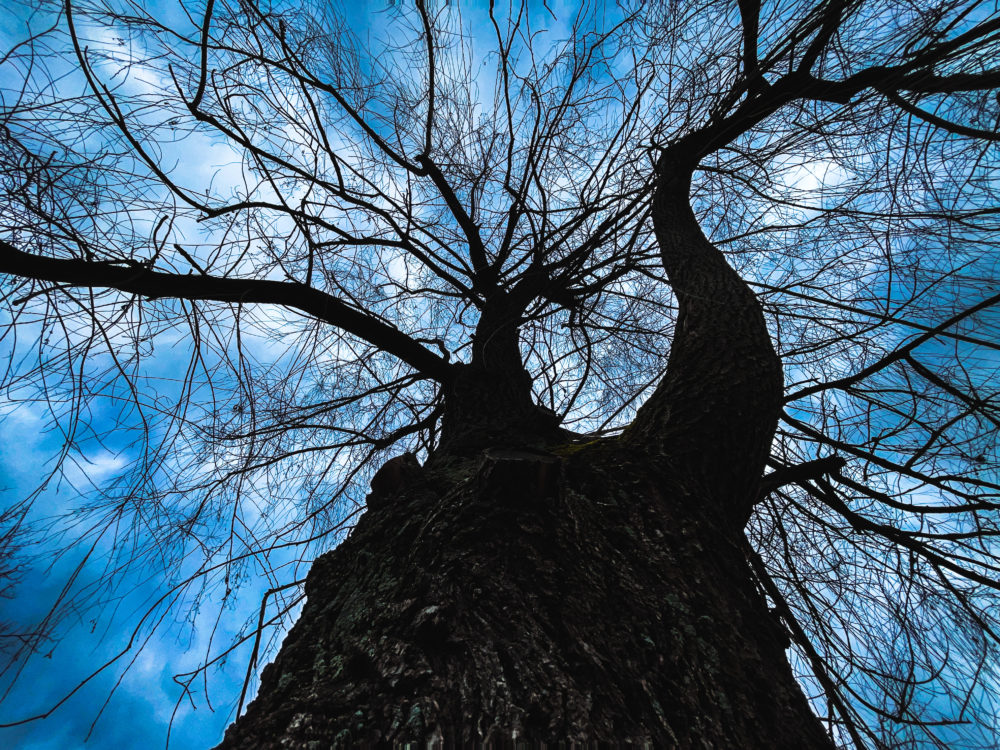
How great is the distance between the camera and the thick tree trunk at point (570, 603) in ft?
2.12

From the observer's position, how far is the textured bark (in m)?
0.64

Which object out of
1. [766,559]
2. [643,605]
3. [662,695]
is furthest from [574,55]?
[766,559]

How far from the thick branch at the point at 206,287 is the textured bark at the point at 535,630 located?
883 millimetres

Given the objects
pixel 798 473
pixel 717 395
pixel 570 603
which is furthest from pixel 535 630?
pixel 798 473

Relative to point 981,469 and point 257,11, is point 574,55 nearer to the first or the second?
point 257,11

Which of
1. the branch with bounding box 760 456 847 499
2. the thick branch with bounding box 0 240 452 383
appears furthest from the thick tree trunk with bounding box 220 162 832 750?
the thick branch with bounding box 0 240 452 383

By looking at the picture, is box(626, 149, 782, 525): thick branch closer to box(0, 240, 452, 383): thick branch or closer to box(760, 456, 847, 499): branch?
box(760, 456, 847, 499): branch

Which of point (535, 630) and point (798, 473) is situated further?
point (798, 473)

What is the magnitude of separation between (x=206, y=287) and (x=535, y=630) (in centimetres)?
141

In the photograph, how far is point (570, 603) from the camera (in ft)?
2.85

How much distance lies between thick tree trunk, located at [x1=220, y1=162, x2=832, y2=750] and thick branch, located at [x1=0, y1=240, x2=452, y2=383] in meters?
0.70

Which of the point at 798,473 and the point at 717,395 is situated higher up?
the point at 717,395

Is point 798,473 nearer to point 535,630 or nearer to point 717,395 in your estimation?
point 717,395

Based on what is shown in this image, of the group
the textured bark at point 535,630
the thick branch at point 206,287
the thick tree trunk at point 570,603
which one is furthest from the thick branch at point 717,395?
the thick branch at point 206,287
